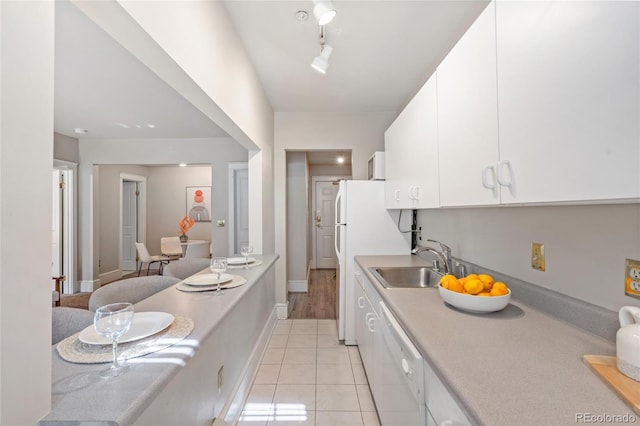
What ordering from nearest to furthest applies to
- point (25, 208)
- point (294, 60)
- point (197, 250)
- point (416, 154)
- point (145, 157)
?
point (25, 208) → point (416, 154) → point (294, 60) → point (145, 157) → point (197, 250)

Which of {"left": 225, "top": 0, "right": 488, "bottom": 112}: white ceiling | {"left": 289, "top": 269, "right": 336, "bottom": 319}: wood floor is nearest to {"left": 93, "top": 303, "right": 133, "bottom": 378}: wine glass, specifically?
{"left": 225, "top": 0, "right": 488, "bottom": 112}: white ceiling

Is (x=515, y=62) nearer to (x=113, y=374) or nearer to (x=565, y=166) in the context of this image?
(x=565, y=166)

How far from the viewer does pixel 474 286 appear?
4.02 ft

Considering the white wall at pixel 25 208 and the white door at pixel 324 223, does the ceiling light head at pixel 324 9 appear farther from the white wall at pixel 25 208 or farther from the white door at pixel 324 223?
the white door at pixel 324 223

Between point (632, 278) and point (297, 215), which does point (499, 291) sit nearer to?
point (632, 278)

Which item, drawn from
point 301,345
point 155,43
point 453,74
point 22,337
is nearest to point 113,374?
point 22,337

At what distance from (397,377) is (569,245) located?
2.94 ft

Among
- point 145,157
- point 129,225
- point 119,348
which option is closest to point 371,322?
point 119,348

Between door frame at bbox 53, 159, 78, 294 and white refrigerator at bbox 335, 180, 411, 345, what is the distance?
441 centimetres

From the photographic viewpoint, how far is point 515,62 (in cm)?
93

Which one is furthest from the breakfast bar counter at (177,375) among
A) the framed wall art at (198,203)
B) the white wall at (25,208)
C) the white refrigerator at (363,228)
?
the framed wall art at (198,203)

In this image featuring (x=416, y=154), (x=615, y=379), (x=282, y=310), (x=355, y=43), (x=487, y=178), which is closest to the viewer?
(x=615, y=379)

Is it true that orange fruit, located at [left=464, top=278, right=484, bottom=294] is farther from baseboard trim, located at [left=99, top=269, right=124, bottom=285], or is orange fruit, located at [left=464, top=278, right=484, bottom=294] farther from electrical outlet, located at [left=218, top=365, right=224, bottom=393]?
baseboard trim, located at [left=99, top=269, right=124, bottom=285]

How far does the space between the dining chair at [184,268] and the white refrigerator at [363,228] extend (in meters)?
1.36
